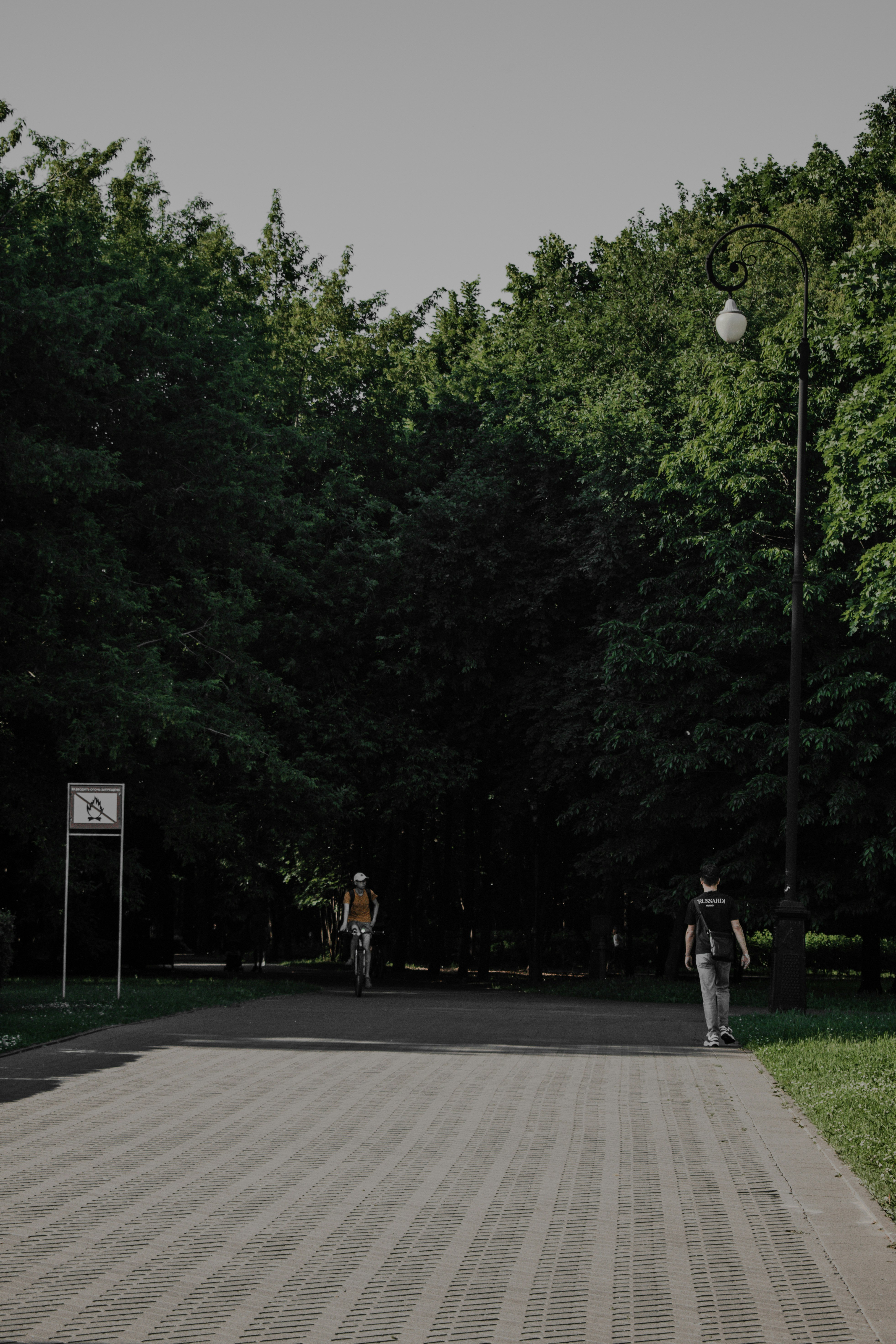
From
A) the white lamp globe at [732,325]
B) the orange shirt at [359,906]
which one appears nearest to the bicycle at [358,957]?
the orange shirt at [359,906]

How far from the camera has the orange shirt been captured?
73.2 feet

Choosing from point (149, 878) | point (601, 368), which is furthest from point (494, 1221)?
point (601, 368)

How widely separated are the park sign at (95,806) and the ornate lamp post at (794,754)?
8323 millimetres

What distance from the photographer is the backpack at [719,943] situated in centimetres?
1453

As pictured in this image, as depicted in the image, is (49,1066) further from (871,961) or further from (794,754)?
(871,961)

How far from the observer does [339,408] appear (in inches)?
1447

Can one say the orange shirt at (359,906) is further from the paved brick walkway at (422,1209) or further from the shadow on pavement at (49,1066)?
the paved brick walkway at (422,1209)

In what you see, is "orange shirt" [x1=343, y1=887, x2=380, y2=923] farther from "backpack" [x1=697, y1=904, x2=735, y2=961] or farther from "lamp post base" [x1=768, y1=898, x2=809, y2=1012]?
"backpack" [x1=697, y1=904, x2=735, y2=961]

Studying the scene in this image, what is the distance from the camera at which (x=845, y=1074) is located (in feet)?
37.0

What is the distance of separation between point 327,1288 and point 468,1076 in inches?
Answer: 244

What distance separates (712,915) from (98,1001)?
8.00 meters

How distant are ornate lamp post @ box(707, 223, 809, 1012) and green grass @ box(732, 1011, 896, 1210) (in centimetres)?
62

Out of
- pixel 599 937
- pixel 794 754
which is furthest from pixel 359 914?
pixel 599 937

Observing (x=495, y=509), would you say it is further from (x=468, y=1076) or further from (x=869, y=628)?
(x=468, y=1076)
